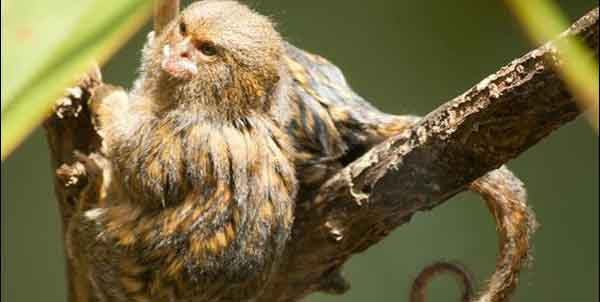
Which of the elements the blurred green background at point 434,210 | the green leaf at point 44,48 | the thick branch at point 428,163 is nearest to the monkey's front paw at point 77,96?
the thick branch at point 428,163

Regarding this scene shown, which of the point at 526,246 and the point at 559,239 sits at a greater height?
the point at 559,239

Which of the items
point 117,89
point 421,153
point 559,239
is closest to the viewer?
point 421,153

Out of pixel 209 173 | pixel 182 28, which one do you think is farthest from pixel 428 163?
pixel 182 28

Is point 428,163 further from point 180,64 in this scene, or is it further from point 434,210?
point 434,210


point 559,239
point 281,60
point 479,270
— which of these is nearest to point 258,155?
point 281,60

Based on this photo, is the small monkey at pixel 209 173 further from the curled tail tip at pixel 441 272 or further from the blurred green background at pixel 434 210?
the blurred green background at pixel 434 210

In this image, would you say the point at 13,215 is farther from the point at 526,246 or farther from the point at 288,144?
the point at 526,246

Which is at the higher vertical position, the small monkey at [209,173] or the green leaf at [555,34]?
the small monkey at [209,173]
